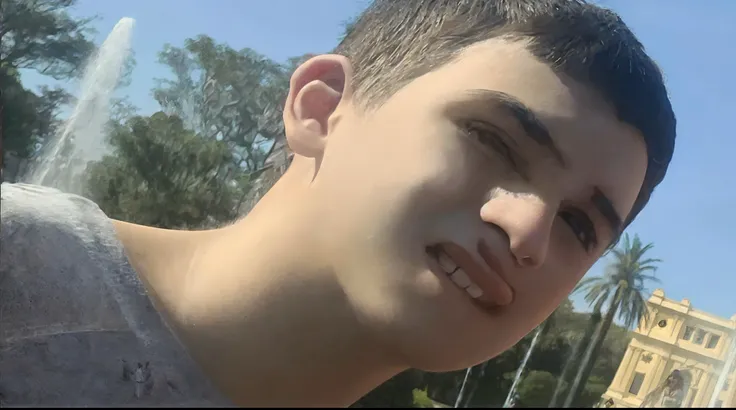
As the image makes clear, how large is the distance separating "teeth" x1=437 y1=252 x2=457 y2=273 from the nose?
0.21 feet

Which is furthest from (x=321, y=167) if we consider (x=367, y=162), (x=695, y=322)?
(x=695, y=322)

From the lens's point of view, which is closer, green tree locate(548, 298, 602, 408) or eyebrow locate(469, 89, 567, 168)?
eyebrow locate(469, 89, 567, 168)

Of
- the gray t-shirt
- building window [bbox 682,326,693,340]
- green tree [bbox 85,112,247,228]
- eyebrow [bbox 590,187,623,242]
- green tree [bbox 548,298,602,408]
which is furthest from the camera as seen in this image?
green tree [bbox 85,112,247,228]

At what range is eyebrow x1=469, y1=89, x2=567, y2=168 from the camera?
35.4 inches

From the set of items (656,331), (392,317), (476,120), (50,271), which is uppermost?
(476,120)

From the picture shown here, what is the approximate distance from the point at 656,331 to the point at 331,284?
0.69 meters

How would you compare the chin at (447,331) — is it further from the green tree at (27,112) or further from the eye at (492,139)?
the green tree at (27,112)

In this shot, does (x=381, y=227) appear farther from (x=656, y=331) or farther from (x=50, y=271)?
(x=656, y=331)

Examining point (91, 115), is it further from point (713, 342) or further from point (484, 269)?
point (713, 342)

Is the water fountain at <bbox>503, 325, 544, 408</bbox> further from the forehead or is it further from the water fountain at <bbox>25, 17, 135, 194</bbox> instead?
the water fountain at <bbox>25, 17, 135, 194</bbox>

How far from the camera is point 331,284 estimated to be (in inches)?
35.9

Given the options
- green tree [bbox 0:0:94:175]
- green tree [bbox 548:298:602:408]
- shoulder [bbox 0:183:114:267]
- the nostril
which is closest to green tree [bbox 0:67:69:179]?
green tree [bbox 0:0:94:175]

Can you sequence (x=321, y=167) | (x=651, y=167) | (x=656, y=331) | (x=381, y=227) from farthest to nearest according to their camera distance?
(x=656, y=331) < (x=651, y=167) < (x=321, y=167) < (x=381, y=227)

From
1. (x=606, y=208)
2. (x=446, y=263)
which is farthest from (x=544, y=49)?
(x=446, y=263)
